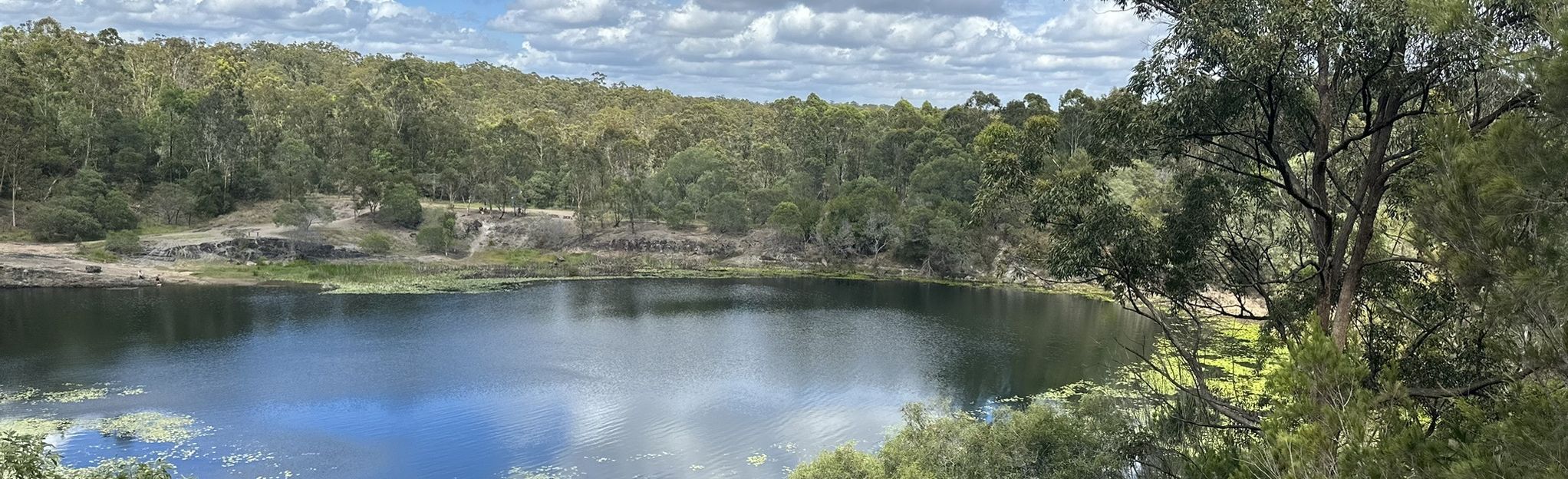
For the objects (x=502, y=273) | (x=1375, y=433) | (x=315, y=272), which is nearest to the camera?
(x=1375, y=433)

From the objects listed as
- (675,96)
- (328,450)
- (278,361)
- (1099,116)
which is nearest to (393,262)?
(278,361)

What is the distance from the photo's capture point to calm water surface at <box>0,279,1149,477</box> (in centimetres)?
1812

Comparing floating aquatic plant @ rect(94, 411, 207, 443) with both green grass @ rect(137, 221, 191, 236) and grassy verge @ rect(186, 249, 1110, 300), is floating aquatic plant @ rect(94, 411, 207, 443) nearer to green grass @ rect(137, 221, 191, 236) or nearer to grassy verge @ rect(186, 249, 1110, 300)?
grassy verge @ rect(186, 249, 1110, 300)

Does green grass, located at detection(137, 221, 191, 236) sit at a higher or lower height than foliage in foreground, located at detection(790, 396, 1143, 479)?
higher

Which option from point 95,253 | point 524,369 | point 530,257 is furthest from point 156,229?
point 524,369

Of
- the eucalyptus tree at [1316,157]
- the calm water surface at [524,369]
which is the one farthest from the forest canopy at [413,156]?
the eucalyptus tree at [1316,157]

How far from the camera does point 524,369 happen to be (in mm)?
25422

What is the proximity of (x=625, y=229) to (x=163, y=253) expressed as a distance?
23.5 metres

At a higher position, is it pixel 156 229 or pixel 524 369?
pixel 156 229

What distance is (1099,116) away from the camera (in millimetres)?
9188

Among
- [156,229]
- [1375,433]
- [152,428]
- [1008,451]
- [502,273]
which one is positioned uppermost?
[1375,433]

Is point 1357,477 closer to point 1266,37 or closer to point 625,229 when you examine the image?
point 1266,37

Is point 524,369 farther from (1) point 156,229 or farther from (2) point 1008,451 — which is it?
(1) point 156,229

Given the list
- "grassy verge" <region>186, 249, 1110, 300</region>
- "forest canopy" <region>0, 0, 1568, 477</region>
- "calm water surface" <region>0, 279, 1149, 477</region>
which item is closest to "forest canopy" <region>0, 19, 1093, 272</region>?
"grassy verge" <region>186, 249, 1110, 300</region>
